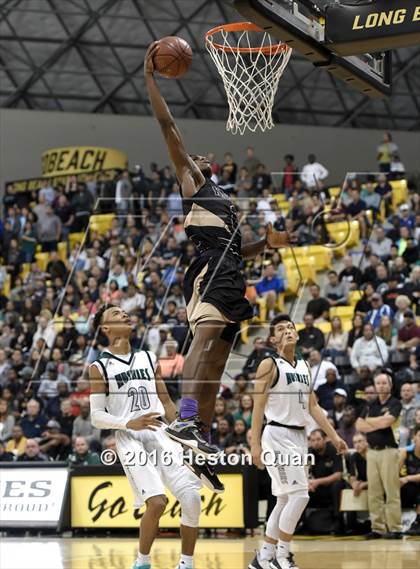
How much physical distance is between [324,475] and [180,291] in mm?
5090

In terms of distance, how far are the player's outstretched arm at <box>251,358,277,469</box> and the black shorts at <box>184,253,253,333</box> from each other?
2.67m

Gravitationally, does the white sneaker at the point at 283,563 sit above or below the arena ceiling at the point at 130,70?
below

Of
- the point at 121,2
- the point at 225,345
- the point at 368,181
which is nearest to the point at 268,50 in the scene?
the point at 225,345

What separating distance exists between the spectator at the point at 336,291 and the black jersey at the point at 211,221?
30.8ft

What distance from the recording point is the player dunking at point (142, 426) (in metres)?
9.35

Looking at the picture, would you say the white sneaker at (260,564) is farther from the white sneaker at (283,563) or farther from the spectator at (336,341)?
the spectator at (336,341)

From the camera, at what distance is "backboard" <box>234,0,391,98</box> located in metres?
7.55

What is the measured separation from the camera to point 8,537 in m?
15.3

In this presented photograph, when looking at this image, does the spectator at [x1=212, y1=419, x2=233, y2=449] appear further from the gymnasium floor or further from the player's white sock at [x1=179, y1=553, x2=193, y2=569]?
the player's white sock at [x1=179, y1=553, x2=193, y2=569]

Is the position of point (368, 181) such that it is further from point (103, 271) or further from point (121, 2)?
point (121, 2)

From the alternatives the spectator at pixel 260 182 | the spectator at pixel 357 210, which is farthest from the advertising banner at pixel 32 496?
the spectator at pixel 260 182

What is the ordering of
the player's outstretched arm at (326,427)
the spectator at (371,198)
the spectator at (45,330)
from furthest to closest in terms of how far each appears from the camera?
the spectator at (371,198) → the spectator at (45,330) → the player's outstretched arm at (326,427)

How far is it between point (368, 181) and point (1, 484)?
1014cm

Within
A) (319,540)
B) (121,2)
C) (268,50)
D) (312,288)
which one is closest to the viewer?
(268,50)
